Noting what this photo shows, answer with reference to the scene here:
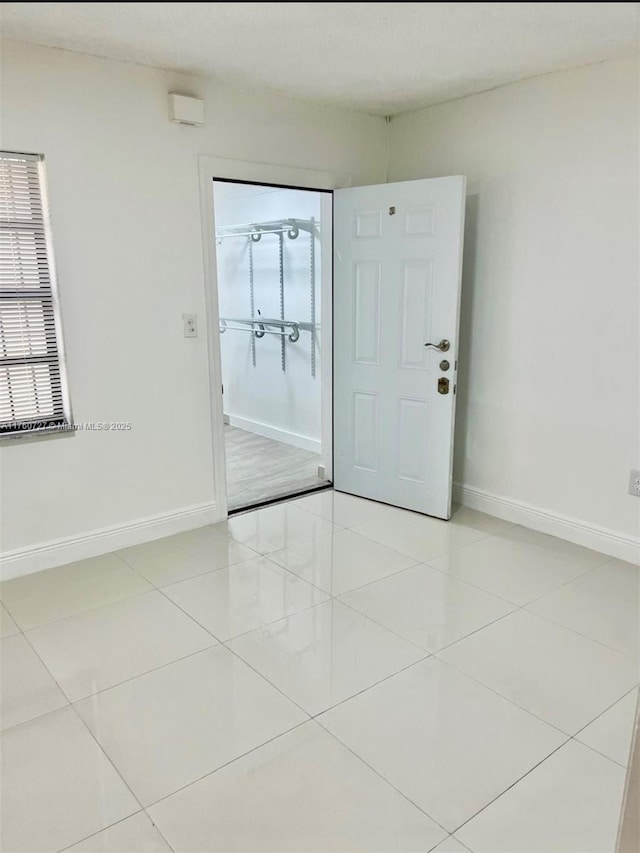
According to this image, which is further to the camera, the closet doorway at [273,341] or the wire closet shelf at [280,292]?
the wire closet shelf at [280,292]

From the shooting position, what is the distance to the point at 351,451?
12.9 ft

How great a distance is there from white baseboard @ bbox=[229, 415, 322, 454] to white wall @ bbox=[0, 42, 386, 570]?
1.62 m

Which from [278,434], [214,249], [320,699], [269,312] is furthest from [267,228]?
[320,699]

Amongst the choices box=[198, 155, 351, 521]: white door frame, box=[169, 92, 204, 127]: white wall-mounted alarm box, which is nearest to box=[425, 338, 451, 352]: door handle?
box=[198, 155, 351, 521]: white door frame

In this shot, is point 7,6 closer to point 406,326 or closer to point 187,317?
point 187,317

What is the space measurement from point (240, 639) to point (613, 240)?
2.42 m

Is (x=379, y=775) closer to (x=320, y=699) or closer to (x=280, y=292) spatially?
(x=320, y=699)

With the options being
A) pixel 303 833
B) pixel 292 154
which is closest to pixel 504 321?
pixel 292 154

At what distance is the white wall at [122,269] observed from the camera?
271cm

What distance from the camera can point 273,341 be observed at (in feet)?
17.0

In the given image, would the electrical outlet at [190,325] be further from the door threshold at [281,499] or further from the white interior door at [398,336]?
the door threshold at [281,499]

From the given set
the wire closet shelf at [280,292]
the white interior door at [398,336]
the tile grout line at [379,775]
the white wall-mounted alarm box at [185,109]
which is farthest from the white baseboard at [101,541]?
the white wall-mounted alarm box at [185,109]

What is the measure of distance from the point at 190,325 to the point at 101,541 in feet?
3.91

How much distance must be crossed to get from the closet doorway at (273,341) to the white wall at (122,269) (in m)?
0.83
